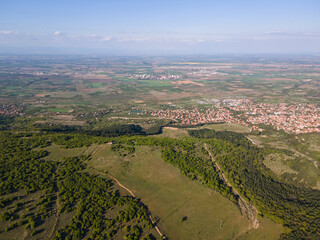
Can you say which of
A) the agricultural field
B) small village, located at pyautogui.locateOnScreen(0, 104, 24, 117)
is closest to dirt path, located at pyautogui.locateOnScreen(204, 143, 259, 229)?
the agricultural field

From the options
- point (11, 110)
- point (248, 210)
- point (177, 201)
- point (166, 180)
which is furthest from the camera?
point (11, 110)

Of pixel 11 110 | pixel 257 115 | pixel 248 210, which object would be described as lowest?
pixel 11 110

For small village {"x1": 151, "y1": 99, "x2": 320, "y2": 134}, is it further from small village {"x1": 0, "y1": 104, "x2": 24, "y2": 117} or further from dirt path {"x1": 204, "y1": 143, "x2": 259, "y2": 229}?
small village {"x1": 0, "y1": 104, "x2": 24, "y2": 117}

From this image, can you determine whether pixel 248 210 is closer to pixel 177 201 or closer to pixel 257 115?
pixel 177 201

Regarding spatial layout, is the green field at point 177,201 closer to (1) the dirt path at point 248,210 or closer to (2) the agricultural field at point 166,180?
(2) the agricultural field at point 166,180

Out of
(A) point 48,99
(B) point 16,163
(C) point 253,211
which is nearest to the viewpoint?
(C) point 253,211

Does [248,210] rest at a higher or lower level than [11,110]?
higher

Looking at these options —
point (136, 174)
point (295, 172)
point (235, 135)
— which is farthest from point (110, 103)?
point (295, 172)

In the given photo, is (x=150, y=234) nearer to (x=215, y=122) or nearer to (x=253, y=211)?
(x=253, y=211)

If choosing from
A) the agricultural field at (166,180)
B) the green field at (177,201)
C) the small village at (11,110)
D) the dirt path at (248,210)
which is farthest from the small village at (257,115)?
the small village at (11,110)

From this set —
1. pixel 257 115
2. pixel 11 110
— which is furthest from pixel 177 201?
pixel 11 110

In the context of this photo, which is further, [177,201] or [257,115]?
[257,115]
